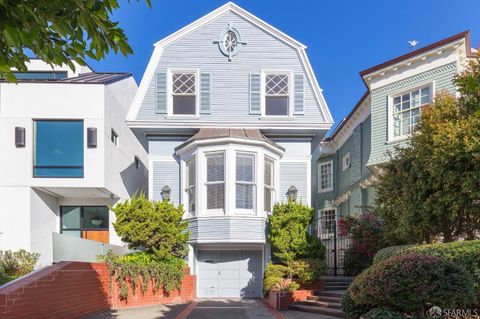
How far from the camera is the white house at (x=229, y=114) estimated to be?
12.6 metres

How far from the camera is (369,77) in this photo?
13.6 m

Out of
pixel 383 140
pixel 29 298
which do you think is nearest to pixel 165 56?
pixel 383 140

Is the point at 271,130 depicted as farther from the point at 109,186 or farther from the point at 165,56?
the point at 109,186

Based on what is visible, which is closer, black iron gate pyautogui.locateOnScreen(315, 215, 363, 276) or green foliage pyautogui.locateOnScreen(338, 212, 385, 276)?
green foliage pyautogui.locateOnScreen(338, 212, 385, 276)

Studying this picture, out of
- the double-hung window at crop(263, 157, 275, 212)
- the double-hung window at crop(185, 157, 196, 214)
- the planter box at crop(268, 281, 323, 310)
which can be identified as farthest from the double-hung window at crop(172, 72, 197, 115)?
the planter box at crop(268, 281, 323, 310)

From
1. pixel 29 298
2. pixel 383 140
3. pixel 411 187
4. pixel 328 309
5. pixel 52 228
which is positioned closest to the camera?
pixel 29 298

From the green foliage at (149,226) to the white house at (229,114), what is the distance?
98 cm

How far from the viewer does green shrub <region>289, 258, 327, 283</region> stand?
34.7ft

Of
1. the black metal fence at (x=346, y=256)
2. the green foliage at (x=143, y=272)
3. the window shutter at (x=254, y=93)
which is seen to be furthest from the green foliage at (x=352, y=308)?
the window shutter at (x=254, y=93)

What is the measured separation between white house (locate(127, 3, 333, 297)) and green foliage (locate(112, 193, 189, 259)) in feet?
3.20

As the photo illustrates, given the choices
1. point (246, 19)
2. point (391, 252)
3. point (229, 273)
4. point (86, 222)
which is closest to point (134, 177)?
point (86, 222)

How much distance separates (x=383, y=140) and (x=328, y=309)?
6538 mm

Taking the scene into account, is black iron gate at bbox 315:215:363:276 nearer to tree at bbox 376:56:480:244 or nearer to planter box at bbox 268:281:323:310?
planter box at bbox 268:281:323:310

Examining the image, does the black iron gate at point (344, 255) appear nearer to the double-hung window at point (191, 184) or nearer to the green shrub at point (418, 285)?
the double-hung window at point (191, 184)
